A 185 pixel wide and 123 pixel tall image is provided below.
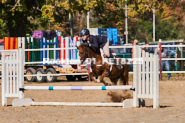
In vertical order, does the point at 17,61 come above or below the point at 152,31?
below

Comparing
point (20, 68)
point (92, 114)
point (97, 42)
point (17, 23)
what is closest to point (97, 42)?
point (97, 42)

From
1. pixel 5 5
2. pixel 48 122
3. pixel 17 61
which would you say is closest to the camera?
pixel 48 122

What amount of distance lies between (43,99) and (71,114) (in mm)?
3126

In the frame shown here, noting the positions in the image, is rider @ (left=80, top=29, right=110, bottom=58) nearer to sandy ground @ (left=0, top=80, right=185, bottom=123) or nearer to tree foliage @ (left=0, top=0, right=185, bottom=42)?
sandy ground @ (left=0, top=80, right=185, bottom=123)

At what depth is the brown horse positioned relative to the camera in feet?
29.8

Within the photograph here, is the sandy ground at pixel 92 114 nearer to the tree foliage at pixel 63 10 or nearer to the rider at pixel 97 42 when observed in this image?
the rider at pixel 97 42

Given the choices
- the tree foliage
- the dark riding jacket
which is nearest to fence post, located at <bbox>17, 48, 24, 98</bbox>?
the dark riding jacket

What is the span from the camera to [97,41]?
9.50 m

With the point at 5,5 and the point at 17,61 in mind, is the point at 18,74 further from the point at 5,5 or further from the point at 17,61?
the point at 5,5

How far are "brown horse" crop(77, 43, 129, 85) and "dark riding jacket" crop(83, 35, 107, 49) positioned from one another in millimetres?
138

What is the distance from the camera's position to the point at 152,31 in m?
68.9

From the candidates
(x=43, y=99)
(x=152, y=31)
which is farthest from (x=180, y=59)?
(x=152, y=31)

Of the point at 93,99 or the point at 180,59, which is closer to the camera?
the point at 93,99

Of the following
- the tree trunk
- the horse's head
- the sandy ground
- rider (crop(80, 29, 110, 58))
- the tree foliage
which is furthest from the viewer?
the tree trunk
